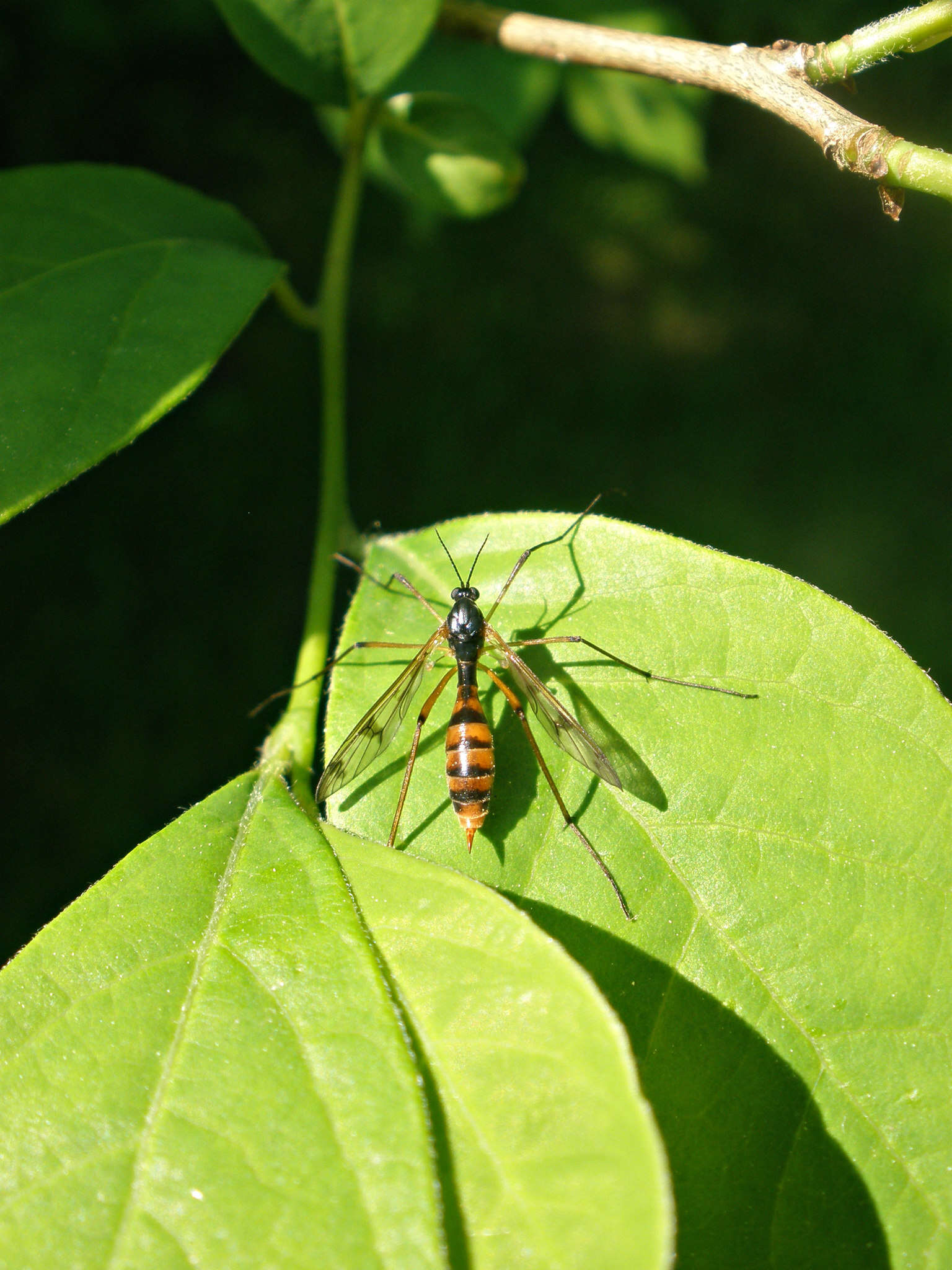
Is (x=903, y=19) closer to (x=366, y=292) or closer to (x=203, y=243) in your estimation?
(x=203, y=243)

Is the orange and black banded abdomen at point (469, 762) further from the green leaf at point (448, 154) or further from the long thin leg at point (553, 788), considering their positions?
the green leaf at point (448, 154)

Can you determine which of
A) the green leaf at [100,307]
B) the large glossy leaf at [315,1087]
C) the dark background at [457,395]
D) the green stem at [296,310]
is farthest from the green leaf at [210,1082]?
the dark background at [457,395]

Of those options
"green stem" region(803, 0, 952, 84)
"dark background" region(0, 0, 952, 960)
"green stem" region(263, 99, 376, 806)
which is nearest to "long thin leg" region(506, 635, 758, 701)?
"green stem" region(263, 99, 376, 806)

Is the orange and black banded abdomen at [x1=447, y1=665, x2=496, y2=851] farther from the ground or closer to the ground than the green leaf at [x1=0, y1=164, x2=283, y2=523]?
closer to the ground

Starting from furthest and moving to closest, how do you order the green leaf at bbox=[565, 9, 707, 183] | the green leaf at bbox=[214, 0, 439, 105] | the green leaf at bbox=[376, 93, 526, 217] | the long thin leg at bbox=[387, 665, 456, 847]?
the green leaf at bbox=[565, 9, 707, 183] → the green leaf at bbox=[376, 93, 526, 217] → the green leaf at bbox=[214, 0, 439, 105] → the long thin leg at bbox=[387, 665, 456, 847]

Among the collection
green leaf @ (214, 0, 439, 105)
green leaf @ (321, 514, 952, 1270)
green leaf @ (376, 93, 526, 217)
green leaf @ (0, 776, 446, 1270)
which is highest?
green leaf @ (376, 93, 526, 217)

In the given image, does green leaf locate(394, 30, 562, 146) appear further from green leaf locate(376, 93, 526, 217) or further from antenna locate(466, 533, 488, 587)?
antenna locate(466, 533, 488, 587)
